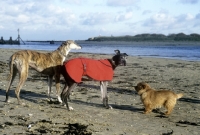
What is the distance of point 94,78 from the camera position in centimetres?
852

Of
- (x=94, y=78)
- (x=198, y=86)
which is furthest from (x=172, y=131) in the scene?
(x=198, y=86)

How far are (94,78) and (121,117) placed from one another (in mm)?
1518

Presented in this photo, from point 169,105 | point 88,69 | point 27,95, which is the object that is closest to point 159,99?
point 169,105

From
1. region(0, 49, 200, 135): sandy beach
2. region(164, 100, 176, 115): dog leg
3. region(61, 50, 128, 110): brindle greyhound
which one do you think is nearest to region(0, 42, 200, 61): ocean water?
region(0, 49, 200, 135): sandy beach

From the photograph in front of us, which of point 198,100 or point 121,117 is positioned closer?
point 121,117

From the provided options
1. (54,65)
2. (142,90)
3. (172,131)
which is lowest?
(172,131)

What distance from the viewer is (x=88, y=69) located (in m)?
8.34

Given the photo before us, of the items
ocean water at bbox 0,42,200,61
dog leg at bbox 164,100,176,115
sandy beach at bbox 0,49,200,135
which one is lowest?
sandy beach at bbox 0,49,200,135

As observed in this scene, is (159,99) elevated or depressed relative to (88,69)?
depressed

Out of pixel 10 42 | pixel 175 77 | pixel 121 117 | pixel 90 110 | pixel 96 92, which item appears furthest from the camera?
pixel 10 42

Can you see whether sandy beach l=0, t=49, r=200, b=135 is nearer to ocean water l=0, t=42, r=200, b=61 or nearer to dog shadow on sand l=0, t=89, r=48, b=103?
dog shadow on sand l=0, t=89, r=48, b=103

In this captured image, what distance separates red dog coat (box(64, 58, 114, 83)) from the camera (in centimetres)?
816

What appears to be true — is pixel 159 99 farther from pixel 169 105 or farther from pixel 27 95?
pixel 27 95

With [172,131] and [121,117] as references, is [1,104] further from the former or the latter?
[172,131]
